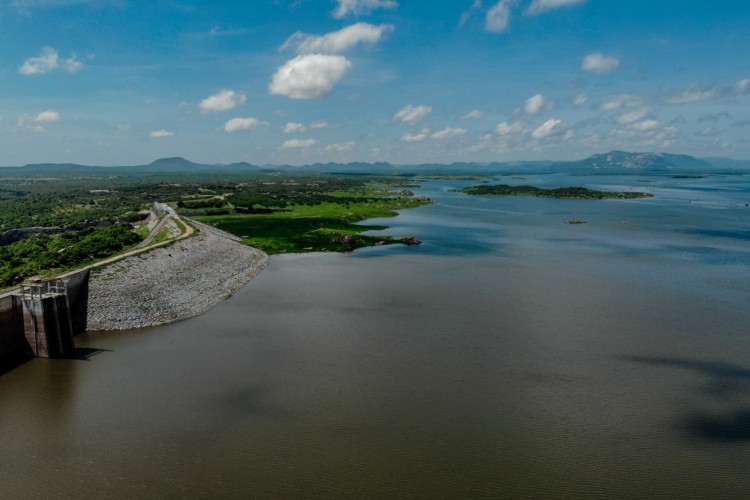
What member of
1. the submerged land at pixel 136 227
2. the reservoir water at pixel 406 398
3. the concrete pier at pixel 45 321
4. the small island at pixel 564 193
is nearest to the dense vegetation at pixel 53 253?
the submerged land at pixel 136 227

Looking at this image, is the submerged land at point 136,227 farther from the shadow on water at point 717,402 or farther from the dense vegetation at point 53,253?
the shadow on water at point 717,402

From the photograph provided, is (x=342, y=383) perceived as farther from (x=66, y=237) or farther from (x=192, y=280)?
(x=66, y=237)

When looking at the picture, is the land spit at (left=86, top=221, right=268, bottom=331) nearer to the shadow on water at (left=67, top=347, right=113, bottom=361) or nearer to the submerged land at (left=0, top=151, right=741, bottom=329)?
the submerged land at (left=0, top=151, right=741, bottom=329)

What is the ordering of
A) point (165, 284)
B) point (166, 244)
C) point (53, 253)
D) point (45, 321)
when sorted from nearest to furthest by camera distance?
point (45, 321) < point (165, 284) < point (53, 253) < point (166, 244)

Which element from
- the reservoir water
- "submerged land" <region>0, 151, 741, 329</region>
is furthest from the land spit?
the reservoir water

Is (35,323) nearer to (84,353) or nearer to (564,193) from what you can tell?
(84,353)

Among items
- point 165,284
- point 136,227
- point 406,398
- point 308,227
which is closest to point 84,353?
point 165,284
